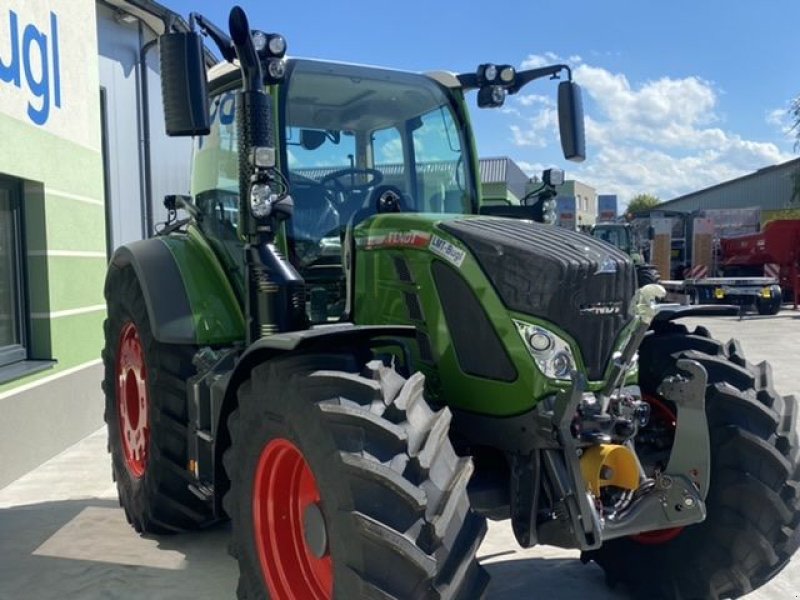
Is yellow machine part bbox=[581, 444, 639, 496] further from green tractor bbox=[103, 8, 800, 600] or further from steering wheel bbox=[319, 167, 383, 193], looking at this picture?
steering wheel bbox=[319, 167, 383, 193]

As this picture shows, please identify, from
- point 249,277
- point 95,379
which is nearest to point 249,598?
point 249,277

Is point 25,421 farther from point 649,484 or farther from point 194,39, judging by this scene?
point 649,484

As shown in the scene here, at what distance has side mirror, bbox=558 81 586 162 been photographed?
4133 millimetres

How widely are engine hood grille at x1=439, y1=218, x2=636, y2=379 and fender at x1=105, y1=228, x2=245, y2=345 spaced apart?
1.39 metres

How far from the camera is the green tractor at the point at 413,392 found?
2.41m

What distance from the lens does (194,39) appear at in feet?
9.75

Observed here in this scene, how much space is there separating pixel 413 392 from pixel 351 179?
1.63 metres

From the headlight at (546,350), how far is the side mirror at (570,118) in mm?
1681

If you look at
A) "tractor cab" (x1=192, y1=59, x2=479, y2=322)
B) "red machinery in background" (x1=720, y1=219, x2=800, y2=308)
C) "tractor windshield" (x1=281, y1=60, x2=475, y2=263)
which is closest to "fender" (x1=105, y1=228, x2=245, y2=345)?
"tractor cab" (x1=192, y1=59, x2=479, y2=322)

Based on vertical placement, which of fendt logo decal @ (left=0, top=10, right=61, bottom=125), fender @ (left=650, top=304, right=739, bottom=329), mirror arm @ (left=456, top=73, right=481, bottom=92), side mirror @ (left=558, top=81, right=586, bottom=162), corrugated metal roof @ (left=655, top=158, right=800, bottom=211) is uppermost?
corrugated metal roof @ (left=655, top=158, right=800, bottom=211)

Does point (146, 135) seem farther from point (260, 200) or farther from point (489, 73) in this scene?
point (260, 200)

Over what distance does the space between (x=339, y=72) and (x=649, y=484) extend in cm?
235

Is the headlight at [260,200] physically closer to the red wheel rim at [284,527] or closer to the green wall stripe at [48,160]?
the red wheel rim at [284,527]

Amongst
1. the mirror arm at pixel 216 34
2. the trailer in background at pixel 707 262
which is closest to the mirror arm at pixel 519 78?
the mirror arm at pixel 216 34
